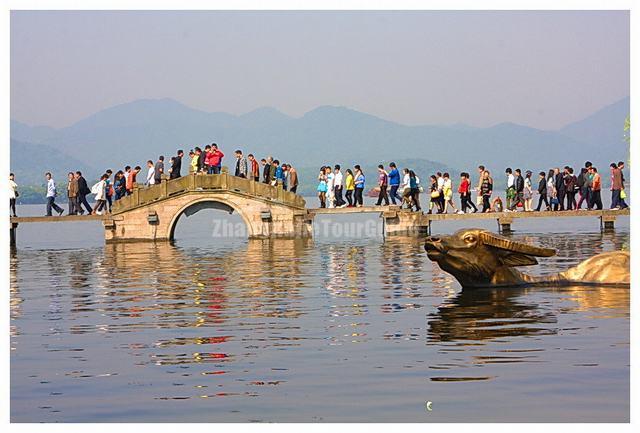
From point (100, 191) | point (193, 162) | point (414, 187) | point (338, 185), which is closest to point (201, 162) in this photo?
point (193, 162)

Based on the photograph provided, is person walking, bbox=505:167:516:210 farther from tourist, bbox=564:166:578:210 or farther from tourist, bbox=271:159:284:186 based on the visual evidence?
tourist, bbox=271:159:284:186

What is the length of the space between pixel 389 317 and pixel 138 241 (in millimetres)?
29646

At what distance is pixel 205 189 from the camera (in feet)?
160

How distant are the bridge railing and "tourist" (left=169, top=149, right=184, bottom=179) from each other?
2.21 ft

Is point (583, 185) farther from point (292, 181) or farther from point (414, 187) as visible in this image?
point (292, 181)

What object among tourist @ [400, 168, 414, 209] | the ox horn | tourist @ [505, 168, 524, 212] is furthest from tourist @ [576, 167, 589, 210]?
the ox horn

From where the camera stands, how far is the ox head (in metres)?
21.5

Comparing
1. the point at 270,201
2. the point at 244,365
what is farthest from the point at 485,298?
the point at 270,201

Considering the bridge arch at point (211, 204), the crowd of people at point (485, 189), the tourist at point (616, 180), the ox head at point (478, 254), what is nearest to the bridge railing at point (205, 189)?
the bridge arch at point (211, 204)

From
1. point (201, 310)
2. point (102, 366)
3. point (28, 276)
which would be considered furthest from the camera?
point (28, 276)

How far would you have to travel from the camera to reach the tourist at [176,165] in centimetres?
4941

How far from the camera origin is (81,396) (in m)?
14.3

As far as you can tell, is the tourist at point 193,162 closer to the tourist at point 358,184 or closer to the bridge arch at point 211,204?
the bridge arch at point 211,204

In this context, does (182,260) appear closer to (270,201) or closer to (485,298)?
(270,201)
